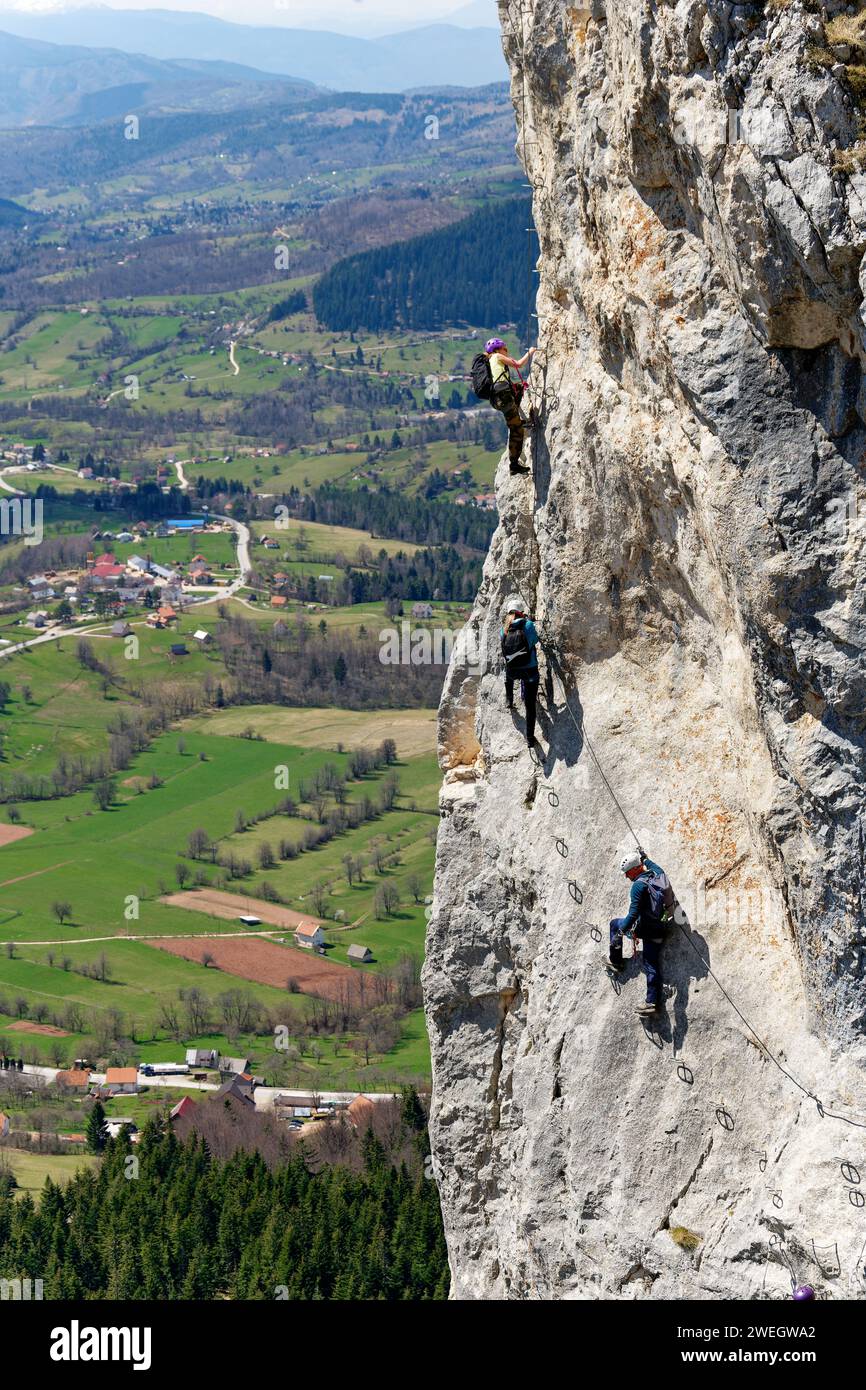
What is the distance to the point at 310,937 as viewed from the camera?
4545 inches

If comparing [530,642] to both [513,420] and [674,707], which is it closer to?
[674,707]

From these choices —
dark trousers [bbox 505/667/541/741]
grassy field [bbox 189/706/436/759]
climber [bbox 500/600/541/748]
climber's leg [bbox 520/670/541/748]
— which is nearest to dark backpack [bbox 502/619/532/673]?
climber [bbox 500/600/541/748]

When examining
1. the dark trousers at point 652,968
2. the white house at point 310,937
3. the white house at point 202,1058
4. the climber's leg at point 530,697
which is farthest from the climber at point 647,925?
the white house at point 310,937

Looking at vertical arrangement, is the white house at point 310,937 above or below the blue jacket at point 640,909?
below

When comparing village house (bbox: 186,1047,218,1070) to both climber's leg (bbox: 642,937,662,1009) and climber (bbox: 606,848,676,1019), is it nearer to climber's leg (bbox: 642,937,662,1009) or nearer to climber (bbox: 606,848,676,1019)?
climber (bbox: 606,848,676,1019)

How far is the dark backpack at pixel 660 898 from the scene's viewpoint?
1947cm

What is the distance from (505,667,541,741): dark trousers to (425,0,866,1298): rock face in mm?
250

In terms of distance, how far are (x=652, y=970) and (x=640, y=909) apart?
80 cm

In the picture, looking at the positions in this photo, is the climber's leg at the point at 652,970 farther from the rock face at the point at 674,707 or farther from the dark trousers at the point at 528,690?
the dark trousers at the point at 528,690

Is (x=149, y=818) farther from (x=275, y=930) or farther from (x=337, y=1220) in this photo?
(x=337, y=1220)

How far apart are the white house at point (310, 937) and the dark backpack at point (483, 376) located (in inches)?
3745

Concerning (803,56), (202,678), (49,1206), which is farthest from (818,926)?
(202,678)

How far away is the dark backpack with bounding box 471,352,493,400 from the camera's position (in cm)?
2242

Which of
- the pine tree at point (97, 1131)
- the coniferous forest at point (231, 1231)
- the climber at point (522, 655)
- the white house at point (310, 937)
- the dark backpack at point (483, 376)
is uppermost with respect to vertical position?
the dark backpack at point (483, 376)
